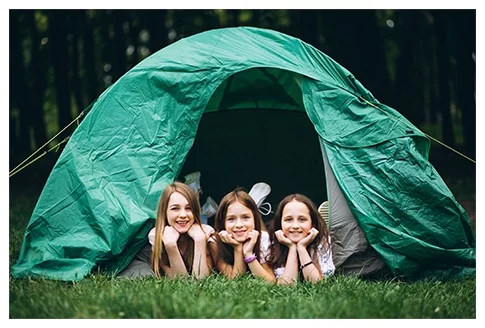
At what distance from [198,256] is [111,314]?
1094 mm

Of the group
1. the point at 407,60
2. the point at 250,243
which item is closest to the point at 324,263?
the point at 250,243

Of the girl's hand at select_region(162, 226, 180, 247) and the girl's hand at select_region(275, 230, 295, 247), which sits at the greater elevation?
the girl's hand at select_region(162, 226, 180, 247)

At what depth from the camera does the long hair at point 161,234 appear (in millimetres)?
4371

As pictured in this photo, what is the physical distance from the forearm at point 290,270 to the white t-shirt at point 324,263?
9 cm

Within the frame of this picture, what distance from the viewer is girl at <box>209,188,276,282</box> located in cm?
435

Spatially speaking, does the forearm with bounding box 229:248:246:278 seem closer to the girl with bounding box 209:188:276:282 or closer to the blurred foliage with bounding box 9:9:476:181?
the girl with bounding box 209:188:276:282

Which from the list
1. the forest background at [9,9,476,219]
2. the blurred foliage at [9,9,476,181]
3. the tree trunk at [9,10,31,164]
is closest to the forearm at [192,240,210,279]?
the forest background at [9,9,476,219]

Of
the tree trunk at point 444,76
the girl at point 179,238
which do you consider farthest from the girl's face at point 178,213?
the tree trunk at point 444,76

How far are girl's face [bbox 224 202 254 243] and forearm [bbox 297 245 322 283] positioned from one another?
0.38 m

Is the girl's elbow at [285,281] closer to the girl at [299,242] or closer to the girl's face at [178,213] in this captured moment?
the girl at [299,242]

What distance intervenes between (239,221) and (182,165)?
720 millimetres

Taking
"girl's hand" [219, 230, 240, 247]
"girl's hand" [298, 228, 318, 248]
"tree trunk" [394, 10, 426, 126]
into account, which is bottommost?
"girl's hand" [298, 228, 318, 248]

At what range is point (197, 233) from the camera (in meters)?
4.41
